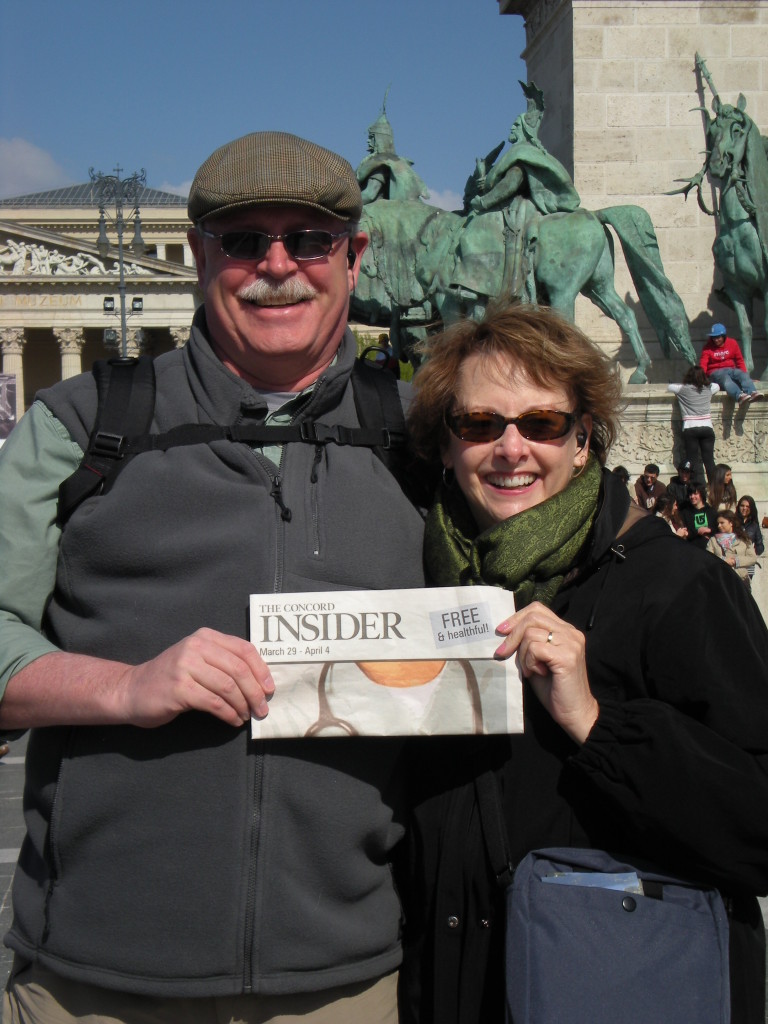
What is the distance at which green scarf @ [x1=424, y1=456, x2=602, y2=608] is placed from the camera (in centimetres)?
172

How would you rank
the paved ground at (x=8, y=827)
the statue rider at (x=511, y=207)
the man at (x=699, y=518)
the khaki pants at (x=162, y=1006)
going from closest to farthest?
the khaki pants at (x=162, y=1006), the paved ground at (x=8, y=827), the man at (x=699, y=518), the statue rider at (x=511, y=207)

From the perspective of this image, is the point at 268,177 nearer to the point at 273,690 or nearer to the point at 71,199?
the point at 273,690

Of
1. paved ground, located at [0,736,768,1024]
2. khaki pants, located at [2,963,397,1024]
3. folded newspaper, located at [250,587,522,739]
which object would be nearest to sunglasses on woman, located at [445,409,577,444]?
folded newspaper, located at [250,587,522,739]

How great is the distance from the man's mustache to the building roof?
7174 centimetres

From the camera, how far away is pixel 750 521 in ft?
32.8

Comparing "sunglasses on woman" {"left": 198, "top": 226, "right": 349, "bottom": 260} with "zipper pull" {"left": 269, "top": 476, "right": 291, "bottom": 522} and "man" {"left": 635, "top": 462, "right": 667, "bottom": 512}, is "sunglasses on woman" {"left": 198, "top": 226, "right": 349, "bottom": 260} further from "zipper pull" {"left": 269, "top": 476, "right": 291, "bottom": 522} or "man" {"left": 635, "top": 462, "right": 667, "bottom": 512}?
"man" {"left": 635, "top": 462, "right": 667, "bottom": 512}

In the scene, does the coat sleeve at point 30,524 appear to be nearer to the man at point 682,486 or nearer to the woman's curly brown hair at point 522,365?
the woman's curly brown hair at point 522,365

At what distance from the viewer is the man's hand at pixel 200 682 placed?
1.58 meters

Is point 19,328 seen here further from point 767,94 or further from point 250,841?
point 250,841

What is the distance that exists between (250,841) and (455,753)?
1.08ft

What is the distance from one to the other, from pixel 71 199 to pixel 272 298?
76.9 m

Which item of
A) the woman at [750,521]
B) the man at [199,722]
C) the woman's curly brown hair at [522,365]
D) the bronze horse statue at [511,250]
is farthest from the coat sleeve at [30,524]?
the bronze horse statue at [511,250]

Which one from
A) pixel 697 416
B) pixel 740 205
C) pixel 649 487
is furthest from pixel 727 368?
pixel 649 487

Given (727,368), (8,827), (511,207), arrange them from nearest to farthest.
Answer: (8,827)
(727,368)
(511,207)
